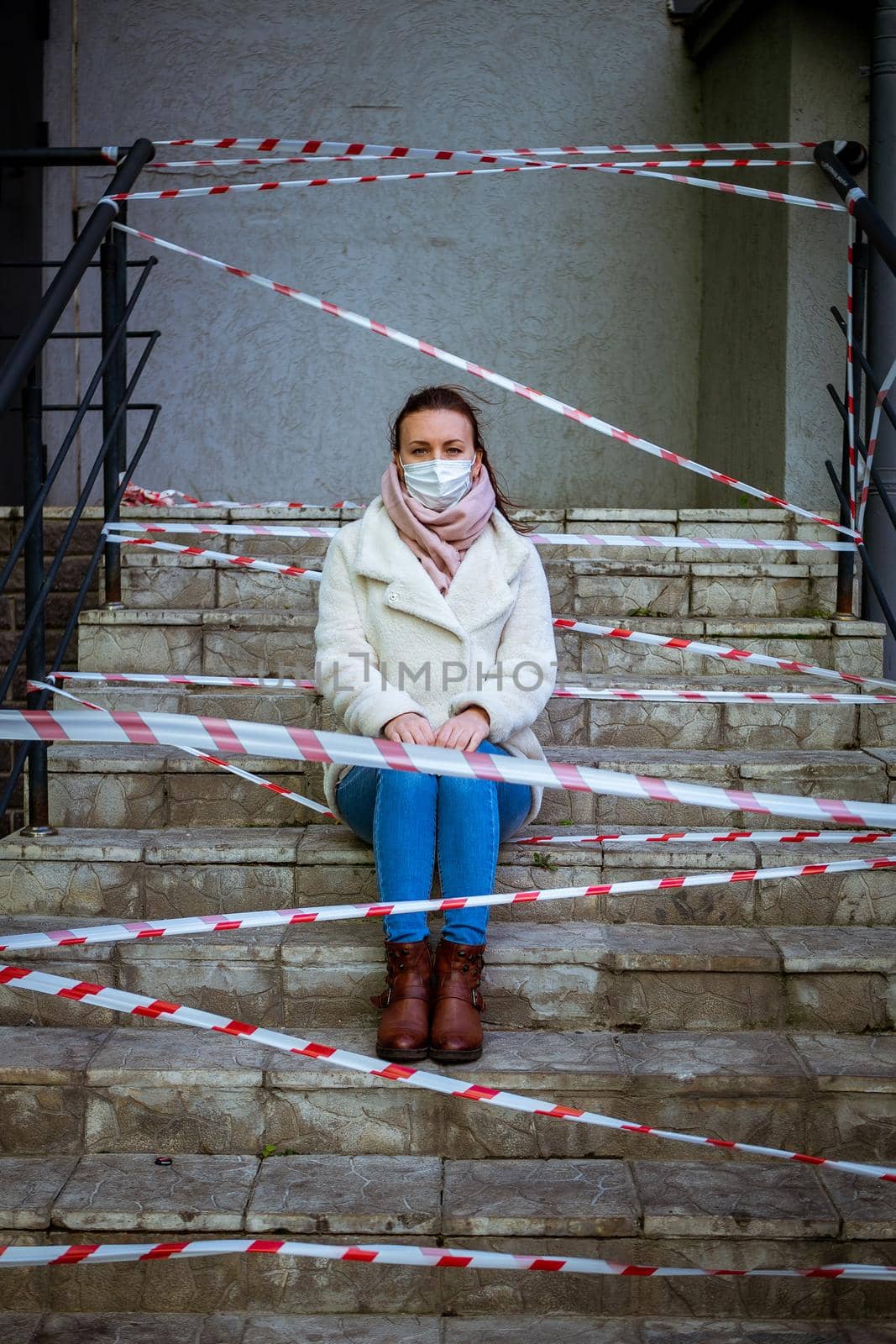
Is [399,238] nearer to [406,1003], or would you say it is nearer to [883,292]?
[883,292]

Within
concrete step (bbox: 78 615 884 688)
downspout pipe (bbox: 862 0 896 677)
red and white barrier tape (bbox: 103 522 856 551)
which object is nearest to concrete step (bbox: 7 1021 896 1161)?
concrete step (bbox: 78 615 884 688)

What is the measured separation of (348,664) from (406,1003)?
73 cm

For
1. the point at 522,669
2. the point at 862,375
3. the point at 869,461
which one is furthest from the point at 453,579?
the point at 862,375

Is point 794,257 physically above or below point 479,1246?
above

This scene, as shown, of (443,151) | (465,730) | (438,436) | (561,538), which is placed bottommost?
(465,730)

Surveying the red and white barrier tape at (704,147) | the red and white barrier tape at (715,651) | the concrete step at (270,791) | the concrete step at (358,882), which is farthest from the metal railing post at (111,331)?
the red and white barrier tape at (715,651)

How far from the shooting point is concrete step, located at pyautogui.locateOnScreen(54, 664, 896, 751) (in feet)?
10.8

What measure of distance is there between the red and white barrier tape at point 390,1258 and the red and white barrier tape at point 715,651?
162 cm

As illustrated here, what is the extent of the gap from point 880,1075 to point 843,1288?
1.28 feet

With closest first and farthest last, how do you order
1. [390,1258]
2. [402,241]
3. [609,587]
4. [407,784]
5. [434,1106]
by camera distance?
[390,1258] → [434,1106] → [407,784] → [609,587] → [402,241]

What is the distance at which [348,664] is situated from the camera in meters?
2.68

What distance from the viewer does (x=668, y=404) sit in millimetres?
6203

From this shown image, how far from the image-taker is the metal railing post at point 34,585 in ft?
9.54

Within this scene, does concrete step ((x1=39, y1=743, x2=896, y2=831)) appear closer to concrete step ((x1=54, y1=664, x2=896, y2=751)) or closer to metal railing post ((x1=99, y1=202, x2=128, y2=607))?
concrete step ((x1=54, y1=664, x2=896, y2=751))
